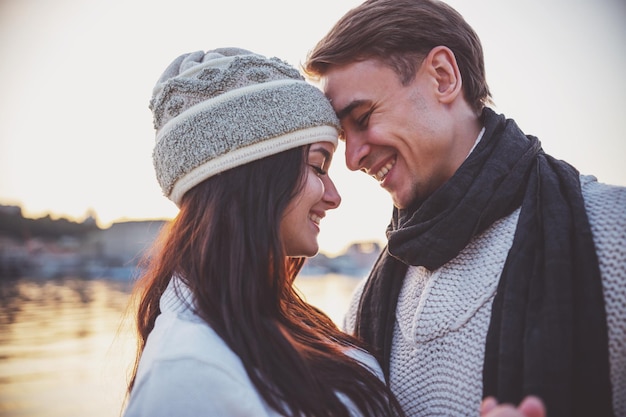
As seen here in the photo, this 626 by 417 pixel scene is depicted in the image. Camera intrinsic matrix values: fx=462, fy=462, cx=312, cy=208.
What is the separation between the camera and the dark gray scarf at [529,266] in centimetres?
113

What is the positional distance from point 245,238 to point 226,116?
38 cm

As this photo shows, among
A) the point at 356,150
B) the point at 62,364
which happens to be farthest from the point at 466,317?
the point at 62,364

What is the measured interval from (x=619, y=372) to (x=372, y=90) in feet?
3.78

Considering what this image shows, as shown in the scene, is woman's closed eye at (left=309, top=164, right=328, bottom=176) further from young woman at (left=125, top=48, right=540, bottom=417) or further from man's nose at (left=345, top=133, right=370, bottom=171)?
man's nose at (left=345, top=133, right=370, bottom=171)

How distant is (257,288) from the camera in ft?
4.44

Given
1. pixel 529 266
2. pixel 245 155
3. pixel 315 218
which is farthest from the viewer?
pixel 315 218

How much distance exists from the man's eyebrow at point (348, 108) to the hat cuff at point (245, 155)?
0.28 meters

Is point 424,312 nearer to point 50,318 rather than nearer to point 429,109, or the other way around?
point 429,109

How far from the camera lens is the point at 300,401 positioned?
1.14 meters

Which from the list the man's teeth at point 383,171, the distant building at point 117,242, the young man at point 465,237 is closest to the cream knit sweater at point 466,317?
the young man at point 465,237

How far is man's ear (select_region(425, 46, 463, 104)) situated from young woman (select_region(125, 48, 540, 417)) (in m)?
0.42

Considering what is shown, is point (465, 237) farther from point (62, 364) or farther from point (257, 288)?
point (62, 364)

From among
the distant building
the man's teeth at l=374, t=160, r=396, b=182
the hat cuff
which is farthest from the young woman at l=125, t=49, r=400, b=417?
the distant building

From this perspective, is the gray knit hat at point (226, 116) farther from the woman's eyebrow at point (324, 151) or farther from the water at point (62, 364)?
the water at point (62, 364)
